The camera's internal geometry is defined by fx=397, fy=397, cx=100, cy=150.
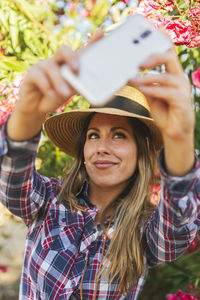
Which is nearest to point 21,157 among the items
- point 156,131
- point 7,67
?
point 156,131

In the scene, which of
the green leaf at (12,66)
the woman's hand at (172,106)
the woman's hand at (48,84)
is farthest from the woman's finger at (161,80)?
the green leaf at (12,66)

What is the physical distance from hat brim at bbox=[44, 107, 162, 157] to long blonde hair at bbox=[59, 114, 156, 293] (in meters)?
0.04

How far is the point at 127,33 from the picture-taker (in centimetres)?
87

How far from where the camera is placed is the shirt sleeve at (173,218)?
1.05 m

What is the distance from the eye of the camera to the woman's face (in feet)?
4.79

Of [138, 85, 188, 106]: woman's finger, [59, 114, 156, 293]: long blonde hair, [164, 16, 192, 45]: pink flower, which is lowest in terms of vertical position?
[59, 114, 156, 293]: long blonde hair

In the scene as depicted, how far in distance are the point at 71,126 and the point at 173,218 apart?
0.80m

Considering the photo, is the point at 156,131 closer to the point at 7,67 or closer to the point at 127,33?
the point at 127,33

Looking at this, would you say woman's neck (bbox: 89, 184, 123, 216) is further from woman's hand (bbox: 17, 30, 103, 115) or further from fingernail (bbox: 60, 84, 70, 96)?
fingernail (bbox: 60, 84, 70, 96)

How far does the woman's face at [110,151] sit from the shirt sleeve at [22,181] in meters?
0.20

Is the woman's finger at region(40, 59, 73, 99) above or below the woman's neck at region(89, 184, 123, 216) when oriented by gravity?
above

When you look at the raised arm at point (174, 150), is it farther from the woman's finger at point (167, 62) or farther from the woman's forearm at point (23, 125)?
the woman's forearm at point (23, 125)

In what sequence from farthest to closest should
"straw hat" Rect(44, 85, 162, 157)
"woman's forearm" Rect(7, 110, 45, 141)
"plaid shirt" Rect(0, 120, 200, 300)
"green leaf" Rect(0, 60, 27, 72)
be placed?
"green leaf" Rect(0, 60, 27, 72)
"straw hat" Rect(44, 85, 162, 157)
"plaid shirt" Rect(0, 120, 200, 300)
"woman's forearm" Rect(7, 110, 45, 141)

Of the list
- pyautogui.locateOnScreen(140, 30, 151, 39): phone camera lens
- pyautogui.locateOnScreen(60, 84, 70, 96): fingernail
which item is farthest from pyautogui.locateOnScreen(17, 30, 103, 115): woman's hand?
pyautogui.locateOnScreen(140, 30, 151, 39): phone camera lens
